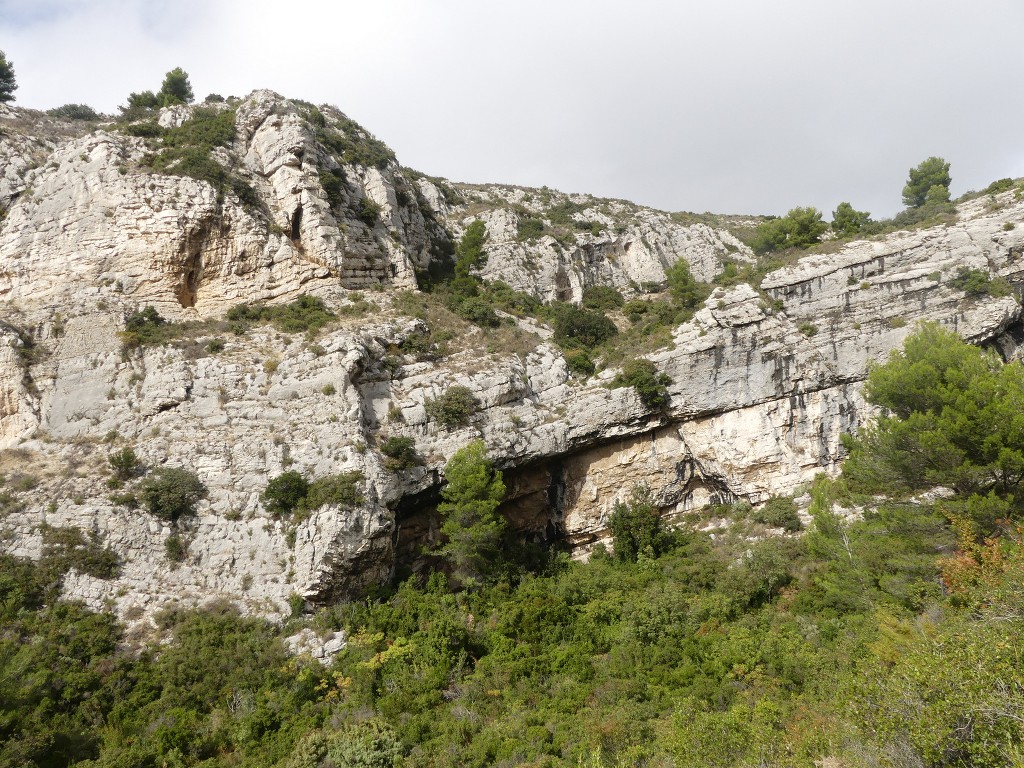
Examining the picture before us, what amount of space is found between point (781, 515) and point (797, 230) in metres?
23.8

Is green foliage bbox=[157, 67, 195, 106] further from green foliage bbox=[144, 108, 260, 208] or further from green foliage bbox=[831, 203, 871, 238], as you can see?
green foliage bbox=[831, 203, 871, 238]

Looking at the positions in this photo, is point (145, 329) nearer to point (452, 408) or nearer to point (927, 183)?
point (452, 408)

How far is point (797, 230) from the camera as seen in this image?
39125 mm

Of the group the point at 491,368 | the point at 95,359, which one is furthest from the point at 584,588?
the point at 95,359

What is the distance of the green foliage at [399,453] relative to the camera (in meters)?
23.7

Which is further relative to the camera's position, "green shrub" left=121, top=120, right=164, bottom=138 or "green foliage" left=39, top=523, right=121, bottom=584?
"green shrub" left=121, top=120, right=164, bottom=138

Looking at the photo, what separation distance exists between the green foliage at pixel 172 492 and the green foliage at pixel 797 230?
3888 cm

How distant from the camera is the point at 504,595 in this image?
22.2 metres

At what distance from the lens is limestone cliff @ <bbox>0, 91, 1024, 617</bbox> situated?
21.5 metres

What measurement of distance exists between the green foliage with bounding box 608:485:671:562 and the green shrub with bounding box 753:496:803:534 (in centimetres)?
455

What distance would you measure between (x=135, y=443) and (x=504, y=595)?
1738 centimetres

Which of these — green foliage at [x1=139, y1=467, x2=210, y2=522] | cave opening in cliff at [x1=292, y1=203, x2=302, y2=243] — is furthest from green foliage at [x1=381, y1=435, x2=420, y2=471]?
cave opening in cliff at [x1=292, y1=203, x2=302, y2=243]

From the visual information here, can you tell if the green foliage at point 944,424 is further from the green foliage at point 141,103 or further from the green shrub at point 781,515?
the green foliage at point 141,103

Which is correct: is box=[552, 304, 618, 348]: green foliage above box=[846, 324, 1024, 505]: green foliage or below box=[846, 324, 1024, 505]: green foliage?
above
